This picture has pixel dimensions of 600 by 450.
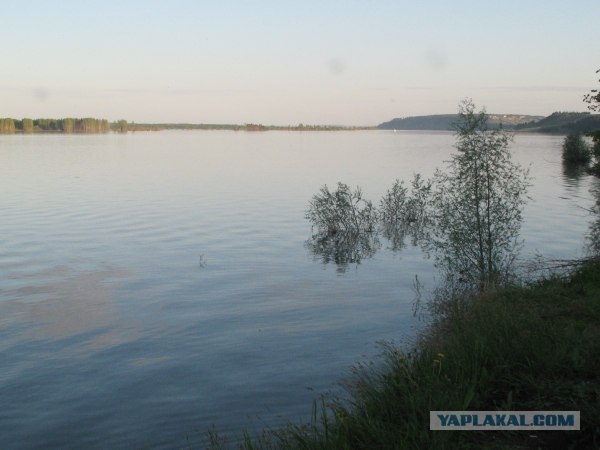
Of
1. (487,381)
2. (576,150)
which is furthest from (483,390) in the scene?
(576,150)

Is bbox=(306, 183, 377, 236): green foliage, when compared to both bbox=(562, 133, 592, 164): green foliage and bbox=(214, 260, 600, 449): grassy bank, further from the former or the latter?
bbox=(562, 133, 592, 164): green foliage

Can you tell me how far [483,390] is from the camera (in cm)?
959

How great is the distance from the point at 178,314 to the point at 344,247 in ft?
48.8

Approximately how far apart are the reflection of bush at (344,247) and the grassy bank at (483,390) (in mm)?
18425

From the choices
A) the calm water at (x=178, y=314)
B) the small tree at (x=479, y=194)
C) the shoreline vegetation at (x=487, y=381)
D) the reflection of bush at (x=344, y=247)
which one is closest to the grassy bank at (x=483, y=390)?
the shoreline vegetation at (x=487, y=381)

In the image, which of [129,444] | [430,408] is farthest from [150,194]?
[430,408]

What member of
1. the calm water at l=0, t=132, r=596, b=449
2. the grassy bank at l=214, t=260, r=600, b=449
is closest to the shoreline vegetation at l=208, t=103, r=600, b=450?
the grassy bank at l=214, t=260, r=600, b=449

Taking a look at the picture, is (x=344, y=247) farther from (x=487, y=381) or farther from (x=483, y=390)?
(x=483, y=390)

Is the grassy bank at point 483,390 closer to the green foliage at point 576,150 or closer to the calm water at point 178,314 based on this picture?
the calm water at point 178,314

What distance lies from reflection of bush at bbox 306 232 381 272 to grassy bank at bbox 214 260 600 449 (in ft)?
60.4

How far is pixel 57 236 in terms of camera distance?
117ft

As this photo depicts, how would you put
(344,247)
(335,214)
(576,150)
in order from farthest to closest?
1. (576,150)
2. (335,214)
3. (344,247)

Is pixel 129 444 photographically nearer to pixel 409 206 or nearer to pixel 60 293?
pixel 60 293

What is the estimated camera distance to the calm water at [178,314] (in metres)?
14.2
